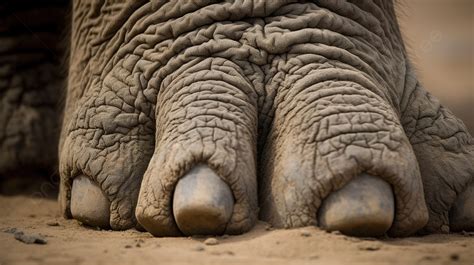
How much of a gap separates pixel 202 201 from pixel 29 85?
195 centimetres

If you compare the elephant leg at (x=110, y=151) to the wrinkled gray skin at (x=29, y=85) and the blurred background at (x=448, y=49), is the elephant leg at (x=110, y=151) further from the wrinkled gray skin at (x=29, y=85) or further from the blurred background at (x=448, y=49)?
the blurred background at (x=448, y=49)

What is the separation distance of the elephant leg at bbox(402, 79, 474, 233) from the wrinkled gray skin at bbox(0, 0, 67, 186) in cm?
172

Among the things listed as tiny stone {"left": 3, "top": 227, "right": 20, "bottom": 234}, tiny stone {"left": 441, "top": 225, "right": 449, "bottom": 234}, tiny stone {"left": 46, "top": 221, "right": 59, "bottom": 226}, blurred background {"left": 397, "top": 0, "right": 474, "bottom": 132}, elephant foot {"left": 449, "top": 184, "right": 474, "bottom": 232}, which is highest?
blurred background {"left": 397, "top": 0, "right": 474, "bottom": 132}

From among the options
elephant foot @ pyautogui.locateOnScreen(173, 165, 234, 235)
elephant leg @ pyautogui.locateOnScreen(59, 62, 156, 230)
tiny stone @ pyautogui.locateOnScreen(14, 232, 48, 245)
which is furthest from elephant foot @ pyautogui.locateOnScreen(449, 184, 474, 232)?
tiny stone @ pyautogui.locateOnScreen(14, 232, 48, 245)

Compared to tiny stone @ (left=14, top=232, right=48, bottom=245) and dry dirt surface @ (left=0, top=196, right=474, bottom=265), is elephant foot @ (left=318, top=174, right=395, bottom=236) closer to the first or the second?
dry dirt surface @ (left=0, top=196, right=474, bottom=265)

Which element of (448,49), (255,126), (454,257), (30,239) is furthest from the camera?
(448,49)

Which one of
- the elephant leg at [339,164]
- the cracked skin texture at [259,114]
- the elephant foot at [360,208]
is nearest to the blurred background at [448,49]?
the cracked skin texture at [259,114]

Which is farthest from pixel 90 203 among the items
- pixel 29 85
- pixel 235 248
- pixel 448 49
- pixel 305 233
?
pixel 448 49

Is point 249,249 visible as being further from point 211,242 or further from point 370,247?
point 370,247

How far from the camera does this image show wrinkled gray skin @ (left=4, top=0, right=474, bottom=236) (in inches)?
95.6

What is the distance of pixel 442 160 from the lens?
2.76 meters

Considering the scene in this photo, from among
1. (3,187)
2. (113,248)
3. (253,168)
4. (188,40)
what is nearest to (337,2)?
(188,40)

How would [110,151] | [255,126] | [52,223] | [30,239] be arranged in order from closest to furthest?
[30,239]
[255,126]
[110,151]
[52,223]

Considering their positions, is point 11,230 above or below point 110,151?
below
